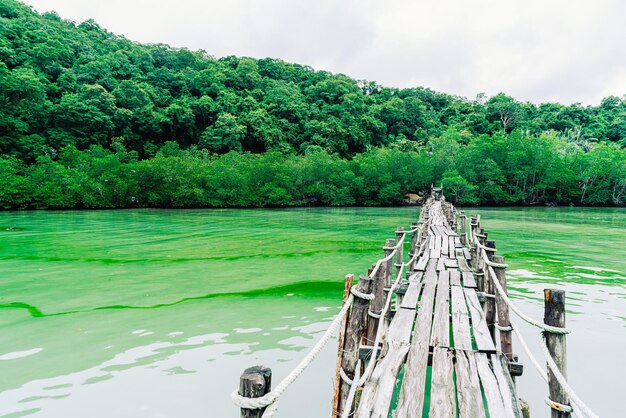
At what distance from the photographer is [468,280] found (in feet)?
17.5

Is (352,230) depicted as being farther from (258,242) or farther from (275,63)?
(275,63)

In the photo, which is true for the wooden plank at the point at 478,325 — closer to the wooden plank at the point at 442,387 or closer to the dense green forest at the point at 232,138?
the wooden plank at the point at 442,387

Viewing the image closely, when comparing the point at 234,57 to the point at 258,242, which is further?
the point at 234,57

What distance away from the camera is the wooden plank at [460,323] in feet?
10.8

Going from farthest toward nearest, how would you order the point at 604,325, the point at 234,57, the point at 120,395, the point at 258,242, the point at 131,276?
the point at 234,57, the point at 258,242, the point at 131,276, the point at 604,325, the point at 120,395

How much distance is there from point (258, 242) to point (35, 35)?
172 ft

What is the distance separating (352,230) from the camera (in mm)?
19266

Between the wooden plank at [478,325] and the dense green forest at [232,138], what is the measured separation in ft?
112

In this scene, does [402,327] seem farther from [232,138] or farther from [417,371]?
[232,138]

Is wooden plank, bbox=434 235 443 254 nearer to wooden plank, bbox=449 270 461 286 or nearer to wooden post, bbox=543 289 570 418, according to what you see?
wooden plank, bbox=449 270 461 286

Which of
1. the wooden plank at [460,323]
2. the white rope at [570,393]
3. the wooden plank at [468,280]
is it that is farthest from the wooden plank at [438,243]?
the white rope at [570,393]

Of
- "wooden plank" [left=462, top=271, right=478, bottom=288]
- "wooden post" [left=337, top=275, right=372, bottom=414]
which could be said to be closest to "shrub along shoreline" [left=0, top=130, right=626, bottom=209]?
"wooden plank" [left=462, top=271, right=478, bottom=288]

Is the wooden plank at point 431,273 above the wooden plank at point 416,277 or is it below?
below

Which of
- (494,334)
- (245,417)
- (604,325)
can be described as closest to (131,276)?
(494,334)
